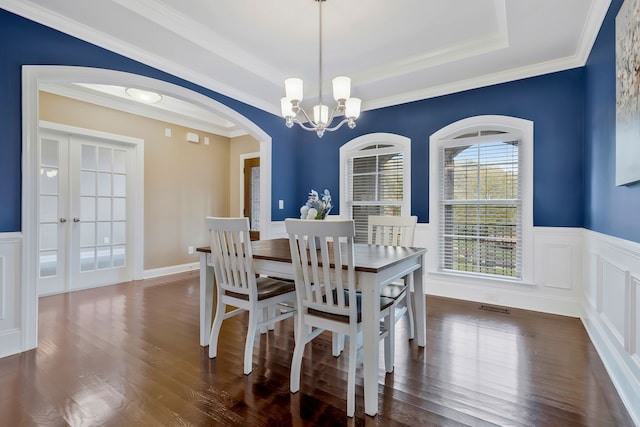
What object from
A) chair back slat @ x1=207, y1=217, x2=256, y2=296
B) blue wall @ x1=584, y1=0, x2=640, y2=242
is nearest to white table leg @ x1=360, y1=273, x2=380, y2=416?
chair back slat @ x1=207, y1=217, x2=256, y2=296

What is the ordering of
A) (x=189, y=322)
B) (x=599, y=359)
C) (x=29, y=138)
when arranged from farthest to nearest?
(x=189, y=322) < (x=29, y=138) < (x=599, y=359)

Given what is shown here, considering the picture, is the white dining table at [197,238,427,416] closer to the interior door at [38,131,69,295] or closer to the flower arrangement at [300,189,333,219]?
the flower arrangement at [300,189,333,219]

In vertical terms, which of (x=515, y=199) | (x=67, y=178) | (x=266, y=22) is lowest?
(x=515, y=199)

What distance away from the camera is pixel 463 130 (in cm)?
389

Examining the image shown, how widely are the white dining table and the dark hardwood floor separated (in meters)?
0.17

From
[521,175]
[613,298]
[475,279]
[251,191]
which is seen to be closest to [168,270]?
[251,191]

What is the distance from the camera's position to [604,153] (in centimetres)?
246

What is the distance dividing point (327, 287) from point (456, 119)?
123 inches

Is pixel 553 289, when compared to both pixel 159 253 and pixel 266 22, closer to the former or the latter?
pixel 266 22

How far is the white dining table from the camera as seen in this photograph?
5.65 ft

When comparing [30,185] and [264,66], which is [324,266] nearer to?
[30,185]

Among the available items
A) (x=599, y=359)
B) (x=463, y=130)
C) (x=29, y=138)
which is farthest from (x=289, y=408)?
(x=463, y=130)

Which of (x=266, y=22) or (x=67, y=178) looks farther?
(x=67, y=178)

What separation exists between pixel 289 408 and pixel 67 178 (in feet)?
14.6
